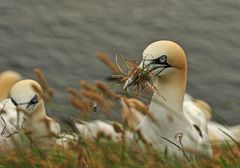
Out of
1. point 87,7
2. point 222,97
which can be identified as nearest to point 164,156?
point 222,97

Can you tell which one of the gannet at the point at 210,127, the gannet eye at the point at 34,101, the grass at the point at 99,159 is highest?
the grass at the point at 99,159

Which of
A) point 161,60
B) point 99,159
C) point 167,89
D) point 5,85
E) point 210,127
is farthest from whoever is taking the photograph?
point 5,85

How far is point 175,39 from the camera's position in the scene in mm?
15367

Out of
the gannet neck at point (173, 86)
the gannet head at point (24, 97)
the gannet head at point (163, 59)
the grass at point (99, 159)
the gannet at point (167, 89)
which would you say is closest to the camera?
the grass at point (99, 159)

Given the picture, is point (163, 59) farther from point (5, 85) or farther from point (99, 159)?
point (5, 85)

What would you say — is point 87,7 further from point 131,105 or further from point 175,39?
point 131,105

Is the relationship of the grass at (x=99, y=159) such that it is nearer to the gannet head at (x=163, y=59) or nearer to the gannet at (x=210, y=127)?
the gannet head at (x=163, y=59)

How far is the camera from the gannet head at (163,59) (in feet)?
26.2

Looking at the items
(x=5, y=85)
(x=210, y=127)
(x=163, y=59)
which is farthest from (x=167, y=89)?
(x=5, y=85)

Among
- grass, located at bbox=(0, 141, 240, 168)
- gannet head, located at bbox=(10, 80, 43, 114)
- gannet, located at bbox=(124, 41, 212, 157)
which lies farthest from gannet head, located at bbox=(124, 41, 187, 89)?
grass, located at bbox=(0, 141, 240, 168)

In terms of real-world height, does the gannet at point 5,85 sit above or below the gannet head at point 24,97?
below

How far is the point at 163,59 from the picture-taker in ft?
26.7

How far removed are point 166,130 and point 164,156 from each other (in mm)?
2414

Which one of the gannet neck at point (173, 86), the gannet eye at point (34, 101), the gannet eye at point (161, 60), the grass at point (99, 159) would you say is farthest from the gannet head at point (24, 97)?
the grass at point (99, 159)
